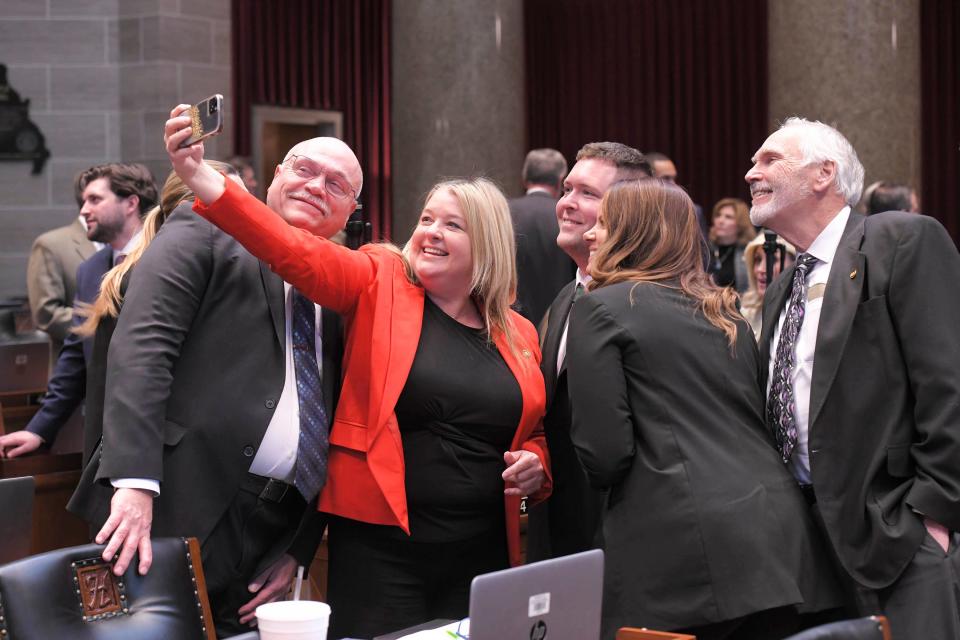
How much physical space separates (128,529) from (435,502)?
2.19ft

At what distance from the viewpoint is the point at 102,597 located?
2.28 meters

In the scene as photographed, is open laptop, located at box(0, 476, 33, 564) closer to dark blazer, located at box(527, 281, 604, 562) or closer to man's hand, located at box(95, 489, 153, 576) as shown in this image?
man's hand, located at box(95, 489, 153, 576)

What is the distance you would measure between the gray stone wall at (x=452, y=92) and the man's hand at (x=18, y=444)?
371 cm

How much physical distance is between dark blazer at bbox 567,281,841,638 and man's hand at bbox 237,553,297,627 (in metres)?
0.70

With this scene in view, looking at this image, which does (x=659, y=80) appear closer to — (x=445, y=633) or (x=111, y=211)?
(x=111, y=211)

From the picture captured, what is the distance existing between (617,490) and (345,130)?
27.6ft

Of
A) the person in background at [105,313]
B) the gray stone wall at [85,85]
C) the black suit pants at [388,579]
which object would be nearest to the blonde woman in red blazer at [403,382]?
the black suit pants at [388,579]

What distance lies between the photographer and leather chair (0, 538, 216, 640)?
2.13 meters

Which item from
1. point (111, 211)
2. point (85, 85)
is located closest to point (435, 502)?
point (111, 211)

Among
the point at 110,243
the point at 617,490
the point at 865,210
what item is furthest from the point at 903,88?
the point at 617,490

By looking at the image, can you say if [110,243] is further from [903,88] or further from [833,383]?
[903,88]

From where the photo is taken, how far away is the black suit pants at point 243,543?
2.70 m

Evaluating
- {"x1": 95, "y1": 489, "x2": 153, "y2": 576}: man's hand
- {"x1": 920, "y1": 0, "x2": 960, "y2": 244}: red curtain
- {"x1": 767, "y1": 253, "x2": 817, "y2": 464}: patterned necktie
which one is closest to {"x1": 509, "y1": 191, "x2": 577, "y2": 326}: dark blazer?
{"x1": 767, "y1": 253, "x2": 817, "y2": 464}: patterned necktie

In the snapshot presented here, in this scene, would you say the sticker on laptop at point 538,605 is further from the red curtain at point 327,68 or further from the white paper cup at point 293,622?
the red curtain at point 327,68
